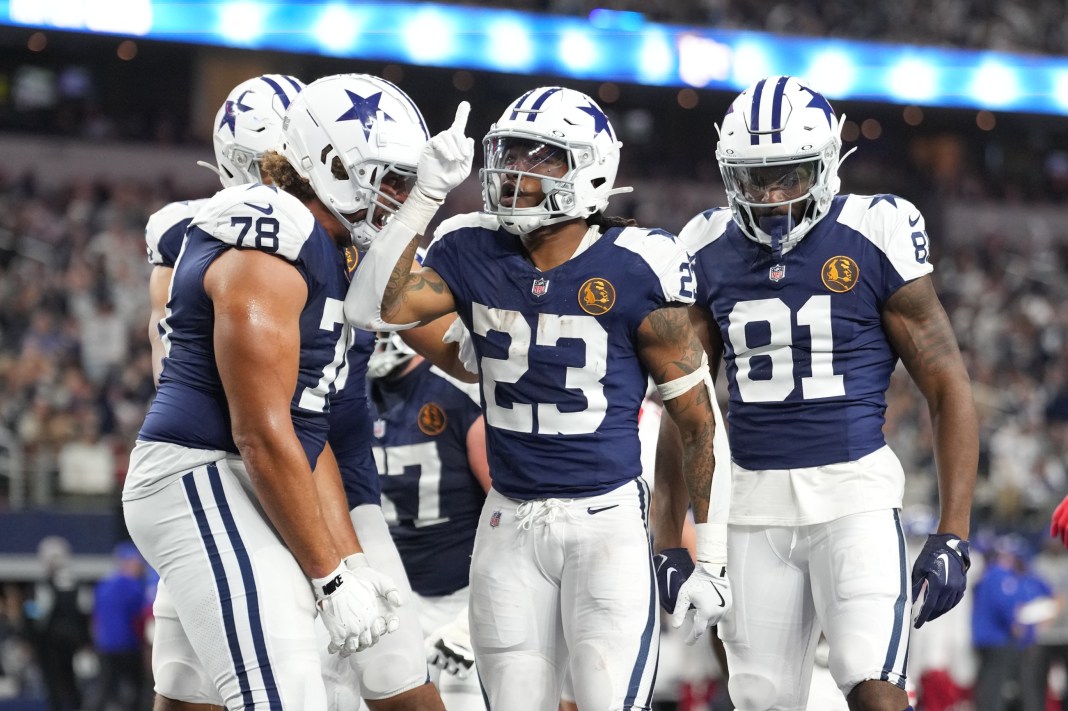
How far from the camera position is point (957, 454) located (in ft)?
14.2

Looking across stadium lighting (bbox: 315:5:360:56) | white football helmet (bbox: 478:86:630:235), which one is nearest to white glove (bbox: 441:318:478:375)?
white football helmet (bbox: 478:86:630:235)

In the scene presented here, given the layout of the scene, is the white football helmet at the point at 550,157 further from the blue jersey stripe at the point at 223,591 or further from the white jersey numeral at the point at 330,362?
the blue jersey stripe at the point at 223,591

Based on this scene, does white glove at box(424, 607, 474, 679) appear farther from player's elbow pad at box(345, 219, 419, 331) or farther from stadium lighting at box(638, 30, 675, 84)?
stadium lighting at box(638, 30, 675, 84)

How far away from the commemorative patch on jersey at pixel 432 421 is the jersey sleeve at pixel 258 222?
1.81 m

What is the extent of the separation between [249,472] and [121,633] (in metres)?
7.70

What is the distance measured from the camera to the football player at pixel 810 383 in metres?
4.29

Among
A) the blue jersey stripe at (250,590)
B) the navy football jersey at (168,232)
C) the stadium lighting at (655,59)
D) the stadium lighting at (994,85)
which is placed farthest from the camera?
the stadium lighting at (994,85)

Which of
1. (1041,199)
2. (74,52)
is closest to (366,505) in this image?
(74,52)

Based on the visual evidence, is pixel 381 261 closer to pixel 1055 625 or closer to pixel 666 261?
pixel 666 261

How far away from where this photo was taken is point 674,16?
A: 20.9 m

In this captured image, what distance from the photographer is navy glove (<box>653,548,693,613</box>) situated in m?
4.16

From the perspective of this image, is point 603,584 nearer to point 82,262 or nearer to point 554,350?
point 554,350

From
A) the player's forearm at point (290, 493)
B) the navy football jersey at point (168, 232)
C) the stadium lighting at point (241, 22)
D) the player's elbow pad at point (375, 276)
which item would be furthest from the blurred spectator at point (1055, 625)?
the stadium lighting at point (241, 22)

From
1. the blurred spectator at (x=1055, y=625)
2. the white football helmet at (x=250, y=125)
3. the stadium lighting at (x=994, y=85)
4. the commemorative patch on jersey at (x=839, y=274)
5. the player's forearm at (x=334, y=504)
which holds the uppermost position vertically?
the stadium lighting at (x=994, y=85)
